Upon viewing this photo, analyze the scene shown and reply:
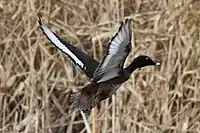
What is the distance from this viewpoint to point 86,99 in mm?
1376

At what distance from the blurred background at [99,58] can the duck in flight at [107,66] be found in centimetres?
75

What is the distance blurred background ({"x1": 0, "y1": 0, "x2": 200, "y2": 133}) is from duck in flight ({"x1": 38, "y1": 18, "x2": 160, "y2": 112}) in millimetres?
752

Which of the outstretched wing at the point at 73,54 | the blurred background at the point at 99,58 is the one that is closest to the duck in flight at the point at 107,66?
the outstretched wing at the point at 73,54

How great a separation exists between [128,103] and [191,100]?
226mm

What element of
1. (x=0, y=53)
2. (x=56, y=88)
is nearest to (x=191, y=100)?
(x=56, y=88)

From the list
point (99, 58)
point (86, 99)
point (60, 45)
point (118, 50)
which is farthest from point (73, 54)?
point (99, 58)

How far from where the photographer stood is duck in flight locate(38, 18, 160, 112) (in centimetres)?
125

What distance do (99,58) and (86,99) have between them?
972 millimetres

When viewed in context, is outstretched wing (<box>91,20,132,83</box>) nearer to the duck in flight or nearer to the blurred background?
the duck in flight

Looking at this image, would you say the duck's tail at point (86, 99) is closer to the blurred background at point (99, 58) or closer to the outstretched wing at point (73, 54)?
the outstretched wing at point (73, 54)

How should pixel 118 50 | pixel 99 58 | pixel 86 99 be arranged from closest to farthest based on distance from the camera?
pixel 118 50
pixel 86 99
pixel 99 58

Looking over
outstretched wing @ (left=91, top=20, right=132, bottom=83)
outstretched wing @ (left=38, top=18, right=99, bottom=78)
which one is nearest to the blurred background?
outstretched wing @ (left=38, top=18, right=99, bottom=78)

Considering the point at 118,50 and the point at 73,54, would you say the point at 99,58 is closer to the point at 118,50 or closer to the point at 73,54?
the point at 73,54

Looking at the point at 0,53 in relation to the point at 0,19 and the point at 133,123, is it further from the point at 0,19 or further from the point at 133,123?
the point at 133,123
